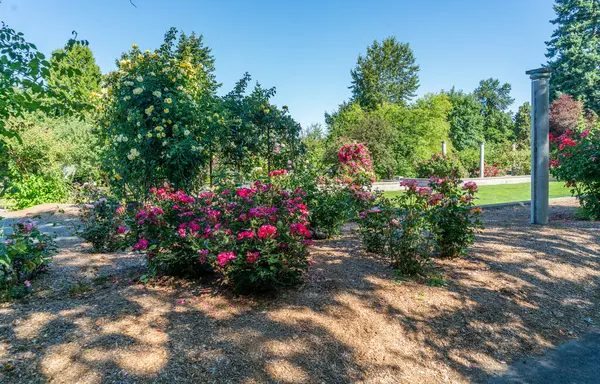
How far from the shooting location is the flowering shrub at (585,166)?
20.4 ft

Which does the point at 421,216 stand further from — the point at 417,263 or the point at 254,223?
the point at 254,223

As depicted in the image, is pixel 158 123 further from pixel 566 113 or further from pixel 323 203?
pixel 566 113

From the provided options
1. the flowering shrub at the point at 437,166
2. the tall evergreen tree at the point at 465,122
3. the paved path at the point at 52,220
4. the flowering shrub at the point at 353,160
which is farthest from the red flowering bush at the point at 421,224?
the tall evergreen tree at the point at 465,122

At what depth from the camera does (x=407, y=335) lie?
2.67 metres

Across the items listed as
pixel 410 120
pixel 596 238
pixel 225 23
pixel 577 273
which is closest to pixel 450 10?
pixel 225 23

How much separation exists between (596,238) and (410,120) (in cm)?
1686

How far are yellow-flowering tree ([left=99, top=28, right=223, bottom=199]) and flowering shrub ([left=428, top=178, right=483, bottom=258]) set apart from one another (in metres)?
2.99

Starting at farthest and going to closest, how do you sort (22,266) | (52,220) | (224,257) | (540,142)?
(52,220)
(540,142)
(22,266)
(224,257)

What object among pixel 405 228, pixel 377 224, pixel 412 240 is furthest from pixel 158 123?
pixel 412 240

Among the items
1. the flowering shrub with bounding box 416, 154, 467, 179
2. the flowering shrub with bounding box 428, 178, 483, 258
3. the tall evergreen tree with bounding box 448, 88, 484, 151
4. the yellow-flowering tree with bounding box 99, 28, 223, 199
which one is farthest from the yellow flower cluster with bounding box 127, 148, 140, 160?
the tall evergreen tree with bounding box 448, 88, 484, 151

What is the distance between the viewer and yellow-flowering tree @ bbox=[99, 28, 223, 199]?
473 cm

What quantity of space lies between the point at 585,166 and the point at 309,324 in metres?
6.10

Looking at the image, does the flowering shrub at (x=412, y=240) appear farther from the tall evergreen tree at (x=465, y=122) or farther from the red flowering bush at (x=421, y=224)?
the tall evergreen tree at (x=465, y=122)

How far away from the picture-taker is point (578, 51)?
26.7 meters
